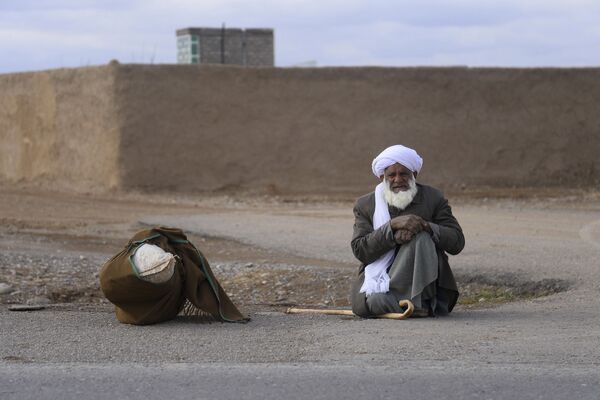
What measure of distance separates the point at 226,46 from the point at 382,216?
21.7 metres

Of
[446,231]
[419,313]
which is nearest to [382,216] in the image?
[446,231]

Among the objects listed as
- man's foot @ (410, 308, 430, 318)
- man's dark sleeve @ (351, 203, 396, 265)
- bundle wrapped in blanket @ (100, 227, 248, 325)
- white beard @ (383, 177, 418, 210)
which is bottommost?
man's foot @ (410, 308, 430, 318)

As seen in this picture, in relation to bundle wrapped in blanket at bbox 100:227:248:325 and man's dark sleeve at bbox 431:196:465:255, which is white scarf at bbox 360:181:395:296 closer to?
man's dark sleeve at bbox 431:196:465:255

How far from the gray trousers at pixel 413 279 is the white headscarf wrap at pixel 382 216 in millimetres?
47

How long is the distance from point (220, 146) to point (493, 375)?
1391 cm

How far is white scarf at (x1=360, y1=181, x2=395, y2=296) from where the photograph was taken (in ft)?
23.3

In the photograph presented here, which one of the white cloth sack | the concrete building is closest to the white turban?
the white cloth sack

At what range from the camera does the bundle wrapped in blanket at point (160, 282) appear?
680cm

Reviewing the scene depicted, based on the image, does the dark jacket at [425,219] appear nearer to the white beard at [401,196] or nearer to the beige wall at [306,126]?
the white beard at [401,196]

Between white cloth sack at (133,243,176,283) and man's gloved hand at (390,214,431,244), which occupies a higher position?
man's gloved hand at (390,214,431,244)

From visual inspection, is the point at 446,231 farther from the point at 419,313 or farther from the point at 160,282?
the point at 160,282

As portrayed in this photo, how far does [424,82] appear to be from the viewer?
19656 millimetres

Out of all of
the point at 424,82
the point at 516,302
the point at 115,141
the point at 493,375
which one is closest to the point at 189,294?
the point at 493,375

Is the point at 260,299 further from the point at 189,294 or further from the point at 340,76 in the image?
the point at 340,76
